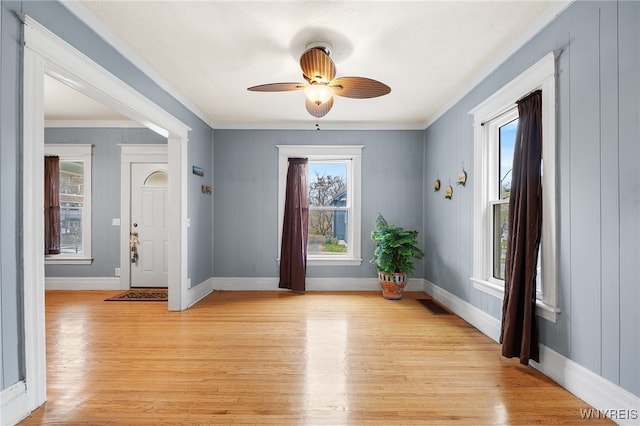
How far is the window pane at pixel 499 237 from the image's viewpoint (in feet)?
9.71

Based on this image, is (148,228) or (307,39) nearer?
(307,39)

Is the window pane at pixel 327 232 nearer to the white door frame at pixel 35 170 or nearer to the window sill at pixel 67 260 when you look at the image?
the white door frame at pixel 35 170

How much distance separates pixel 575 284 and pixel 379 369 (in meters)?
1.45

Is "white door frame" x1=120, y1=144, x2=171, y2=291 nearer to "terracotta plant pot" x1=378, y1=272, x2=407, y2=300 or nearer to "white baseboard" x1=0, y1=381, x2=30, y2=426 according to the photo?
"white baseboard" x1=0, y1=381, x2=30, y2=426

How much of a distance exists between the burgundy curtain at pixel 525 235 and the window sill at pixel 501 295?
2.1 inches

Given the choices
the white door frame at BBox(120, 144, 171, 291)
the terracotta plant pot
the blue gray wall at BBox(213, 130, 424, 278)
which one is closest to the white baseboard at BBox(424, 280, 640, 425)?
the terracotta plant pot

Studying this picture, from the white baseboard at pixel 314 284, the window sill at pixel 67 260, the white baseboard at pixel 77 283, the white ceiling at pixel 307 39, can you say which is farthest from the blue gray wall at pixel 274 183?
the window sill at pixel 67 260

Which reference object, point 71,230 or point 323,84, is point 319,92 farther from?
point 71,230

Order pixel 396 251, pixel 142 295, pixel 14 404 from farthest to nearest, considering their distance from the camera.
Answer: pixel 142 295, pixel 396 251, pixel 14 404

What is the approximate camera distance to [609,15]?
1732 millimetres

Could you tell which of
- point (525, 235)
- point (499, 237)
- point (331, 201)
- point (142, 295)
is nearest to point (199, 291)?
point (142, 295)

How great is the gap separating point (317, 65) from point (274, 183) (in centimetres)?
273

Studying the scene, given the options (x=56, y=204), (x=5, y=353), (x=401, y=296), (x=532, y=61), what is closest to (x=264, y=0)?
(x=532, y=61)

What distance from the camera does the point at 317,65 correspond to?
227 cm
